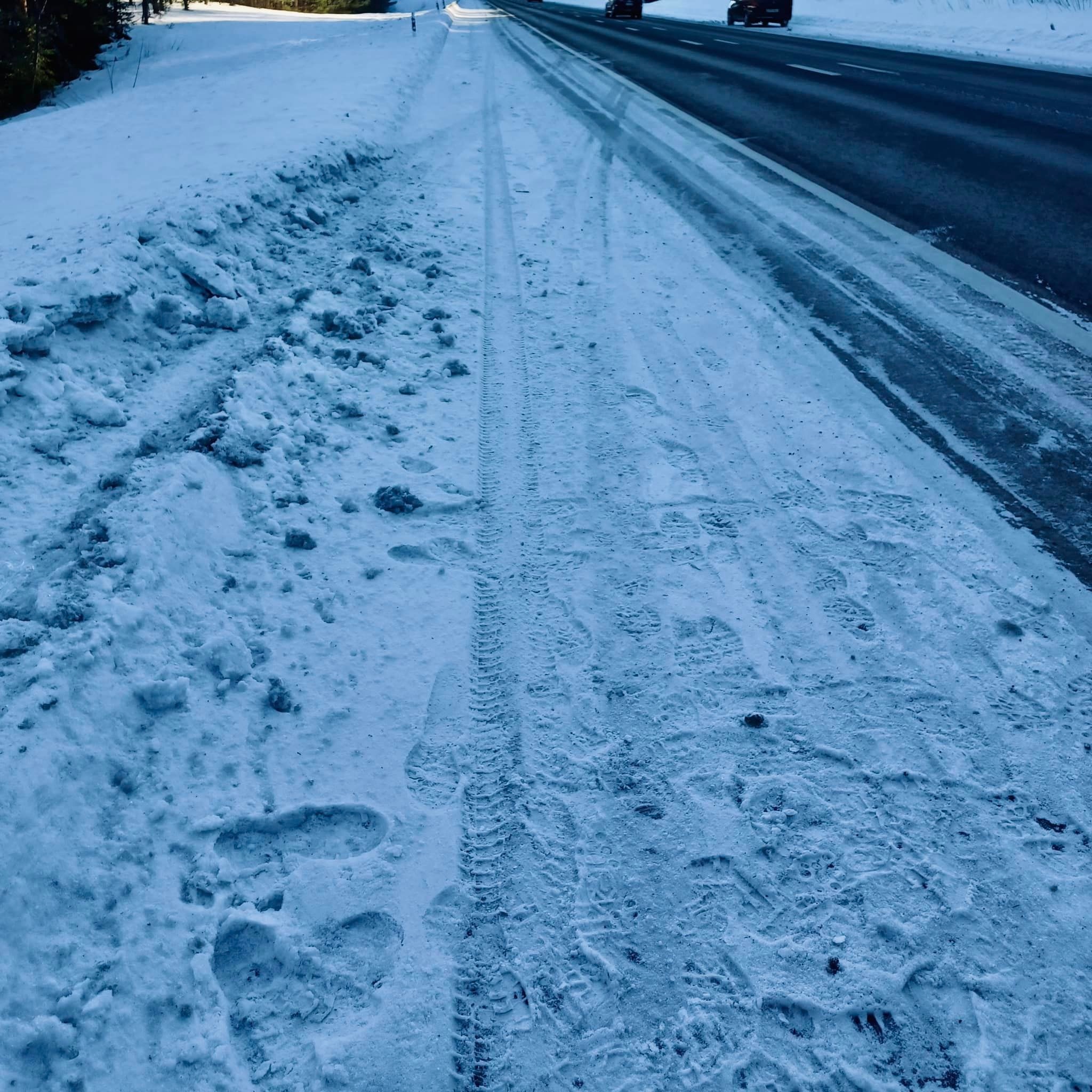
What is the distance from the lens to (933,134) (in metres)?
9.76

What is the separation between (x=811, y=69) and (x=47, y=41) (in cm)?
1490

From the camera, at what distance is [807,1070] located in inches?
69.1

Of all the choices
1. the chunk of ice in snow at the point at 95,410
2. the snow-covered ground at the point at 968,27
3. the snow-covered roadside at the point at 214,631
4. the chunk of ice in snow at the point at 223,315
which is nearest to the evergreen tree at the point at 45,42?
the snow-covered roadside at the point at 214,631

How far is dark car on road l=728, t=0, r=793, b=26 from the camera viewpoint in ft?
90.4

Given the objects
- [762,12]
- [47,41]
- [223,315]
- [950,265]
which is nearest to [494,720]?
[223,315]

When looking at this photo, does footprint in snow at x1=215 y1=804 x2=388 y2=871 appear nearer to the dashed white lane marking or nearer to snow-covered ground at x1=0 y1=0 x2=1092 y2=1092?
snow-covered ground at x1=0 y1=0 x2=1092 y2=1092

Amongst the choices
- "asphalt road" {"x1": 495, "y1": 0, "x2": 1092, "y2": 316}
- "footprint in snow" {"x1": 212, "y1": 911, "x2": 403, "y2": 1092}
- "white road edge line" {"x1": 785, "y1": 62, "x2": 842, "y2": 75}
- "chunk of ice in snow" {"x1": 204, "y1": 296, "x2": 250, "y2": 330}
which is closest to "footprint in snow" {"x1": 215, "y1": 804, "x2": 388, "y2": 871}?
"footprint in snow" {"x1": 212, "y1": 911, "x2": 403, "y2": 1092}

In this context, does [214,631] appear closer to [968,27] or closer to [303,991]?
[303,991]

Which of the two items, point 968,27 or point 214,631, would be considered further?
point 968,27

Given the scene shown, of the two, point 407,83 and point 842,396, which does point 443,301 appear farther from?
point 407,83

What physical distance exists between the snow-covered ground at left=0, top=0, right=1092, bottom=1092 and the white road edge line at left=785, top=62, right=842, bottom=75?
1312 cm

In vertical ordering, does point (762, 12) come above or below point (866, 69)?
above

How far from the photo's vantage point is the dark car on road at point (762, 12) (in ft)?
90.4

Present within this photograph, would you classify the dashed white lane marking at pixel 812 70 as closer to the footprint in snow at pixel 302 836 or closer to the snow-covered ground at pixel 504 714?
the snow-covered ground at pixel 504 714
